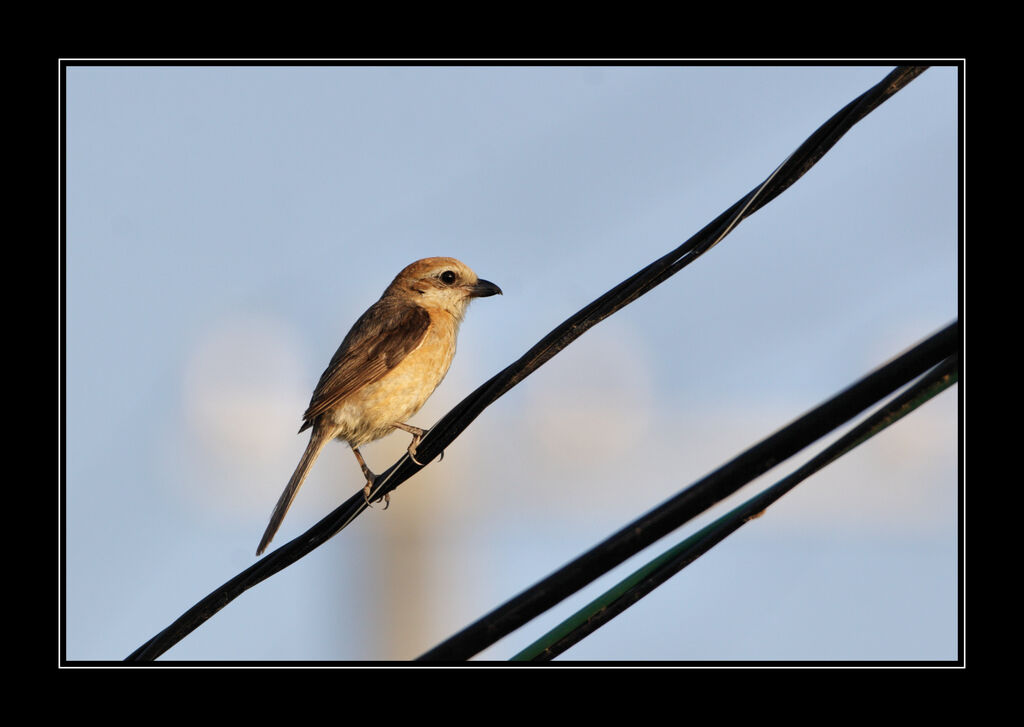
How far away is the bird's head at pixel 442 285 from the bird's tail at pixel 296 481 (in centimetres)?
113

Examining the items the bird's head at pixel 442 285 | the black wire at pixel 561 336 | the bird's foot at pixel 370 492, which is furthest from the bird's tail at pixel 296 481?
the black wire at pixel 561 336

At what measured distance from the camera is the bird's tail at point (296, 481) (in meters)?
5.28

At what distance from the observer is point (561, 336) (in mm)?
3170

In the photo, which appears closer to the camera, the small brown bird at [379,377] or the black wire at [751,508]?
the black wire at [751,508]

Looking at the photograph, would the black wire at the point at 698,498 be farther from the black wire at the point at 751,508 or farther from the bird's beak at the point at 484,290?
the bird's beak at the point at 484,290

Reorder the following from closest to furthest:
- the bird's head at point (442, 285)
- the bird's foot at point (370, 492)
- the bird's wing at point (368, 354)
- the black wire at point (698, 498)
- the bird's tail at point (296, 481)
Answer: the black wire at point (698, 498) → the bird's foot at point (370, 492) → the bird's tail at point (296, 481) → the bird's wing at point (368, 354) → the bird's head at point (442, 285)

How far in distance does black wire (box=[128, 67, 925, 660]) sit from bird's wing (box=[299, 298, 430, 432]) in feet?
7.76

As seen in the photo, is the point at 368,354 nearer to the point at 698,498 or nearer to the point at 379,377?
the point at 379,377

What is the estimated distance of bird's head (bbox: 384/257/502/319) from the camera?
6.61m

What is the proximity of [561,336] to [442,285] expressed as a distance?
359cm

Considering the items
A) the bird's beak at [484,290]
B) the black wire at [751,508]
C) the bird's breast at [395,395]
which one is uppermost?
the bird's beak at [484,290]

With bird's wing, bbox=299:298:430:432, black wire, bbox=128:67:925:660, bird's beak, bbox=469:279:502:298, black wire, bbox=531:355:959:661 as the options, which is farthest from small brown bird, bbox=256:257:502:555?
black wire, bbox=531:355:959:661

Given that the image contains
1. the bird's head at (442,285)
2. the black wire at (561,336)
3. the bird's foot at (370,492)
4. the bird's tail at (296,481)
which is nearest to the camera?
the black wire at (561,336)
